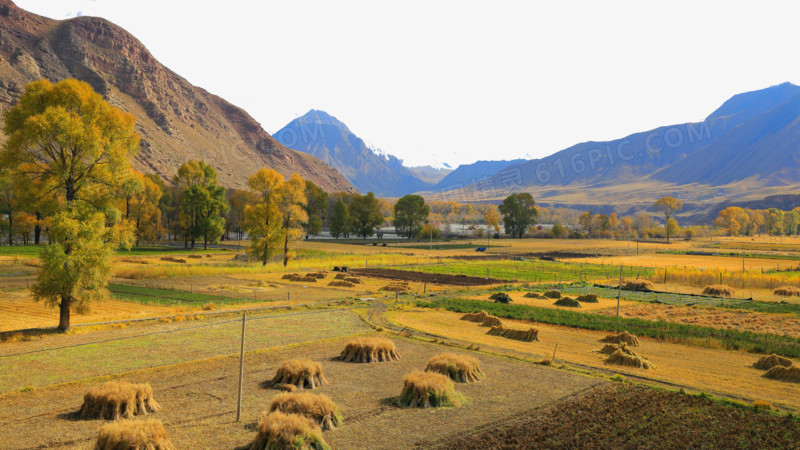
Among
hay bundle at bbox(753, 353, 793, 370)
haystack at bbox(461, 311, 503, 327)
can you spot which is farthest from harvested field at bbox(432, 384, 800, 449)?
haystack at bbox(461, 311, 503, 327)

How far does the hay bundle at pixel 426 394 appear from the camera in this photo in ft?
54.1

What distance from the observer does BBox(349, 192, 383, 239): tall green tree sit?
150500 mm

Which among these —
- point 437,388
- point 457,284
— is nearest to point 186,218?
point 457,284

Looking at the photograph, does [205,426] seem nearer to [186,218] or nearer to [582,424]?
[582,424]

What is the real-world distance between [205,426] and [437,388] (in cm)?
713

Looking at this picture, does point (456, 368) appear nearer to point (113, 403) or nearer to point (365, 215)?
point (113, 403)

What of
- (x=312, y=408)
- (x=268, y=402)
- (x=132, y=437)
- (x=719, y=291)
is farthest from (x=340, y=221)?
(x=132, y=437)

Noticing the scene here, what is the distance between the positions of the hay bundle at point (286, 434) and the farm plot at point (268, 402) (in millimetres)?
845

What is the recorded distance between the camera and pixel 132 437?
441 inches

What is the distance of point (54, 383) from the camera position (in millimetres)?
17344

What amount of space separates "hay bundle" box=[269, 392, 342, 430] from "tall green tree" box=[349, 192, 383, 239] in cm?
13573

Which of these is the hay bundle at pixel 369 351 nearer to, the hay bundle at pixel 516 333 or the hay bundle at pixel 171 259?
the hay bundle at pixel 516 333

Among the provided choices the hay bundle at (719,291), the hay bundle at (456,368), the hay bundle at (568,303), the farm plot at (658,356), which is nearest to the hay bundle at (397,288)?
the farm plot at (658,356)

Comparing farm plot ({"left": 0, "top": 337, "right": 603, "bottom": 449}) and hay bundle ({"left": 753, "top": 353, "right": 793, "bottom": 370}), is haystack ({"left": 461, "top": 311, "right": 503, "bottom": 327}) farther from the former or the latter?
hay bundle ({"left": 753, "top": 353, "right": 793, "bottom": 370})
